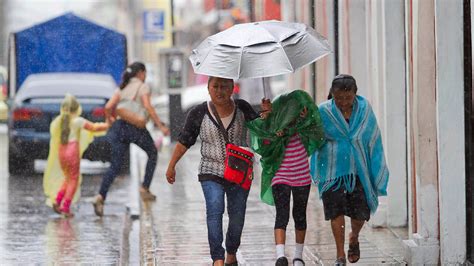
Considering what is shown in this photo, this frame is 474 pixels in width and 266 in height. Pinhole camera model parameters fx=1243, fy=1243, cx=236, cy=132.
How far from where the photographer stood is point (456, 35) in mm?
9070

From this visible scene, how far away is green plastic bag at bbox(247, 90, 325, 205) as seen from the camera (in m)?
8.92

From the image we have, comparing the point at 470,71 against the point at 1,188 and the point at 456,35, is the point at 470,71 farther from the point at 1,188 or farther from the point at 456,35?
the point at 1,188

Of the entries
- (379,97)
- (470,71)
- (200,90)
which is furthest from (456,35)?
(200,90)

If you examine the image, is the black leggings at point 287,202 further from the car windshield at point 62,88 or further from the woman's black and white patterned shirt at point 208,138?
the car windshield at point 62,88

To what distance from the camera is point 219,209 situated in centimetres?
876

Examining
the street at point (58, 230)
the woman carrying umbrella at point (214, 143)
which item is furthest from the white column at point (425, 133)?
the street at point (58, 230)

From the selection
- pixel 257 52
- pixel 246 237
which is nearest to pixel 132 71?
pixel 246 237

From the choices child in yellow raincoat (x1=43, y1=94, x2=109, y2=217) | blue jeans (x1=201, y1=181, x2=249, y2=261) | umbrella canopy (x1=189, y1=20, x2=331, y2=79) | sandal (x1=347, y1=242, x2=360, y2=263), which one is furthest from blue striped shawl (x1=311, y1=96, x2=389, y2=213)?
child in yellow raincoat (x1=43, y1=94, x2=109, y2=217)

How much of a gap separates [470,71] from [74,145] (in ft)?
19.5

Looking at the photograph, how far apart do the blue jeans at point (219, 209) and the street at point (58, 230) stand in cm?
186

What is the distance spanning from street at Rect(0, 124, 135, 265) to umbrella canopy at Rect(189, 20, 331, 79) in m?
2.52

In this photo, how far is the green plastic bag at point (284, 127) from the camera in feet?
29.3

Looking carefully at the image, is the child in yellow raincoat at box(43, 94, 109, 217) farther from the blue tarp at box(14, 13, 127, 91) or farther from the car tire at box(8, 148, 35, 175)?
the blue tarp at box(14, 13, 127, 91)

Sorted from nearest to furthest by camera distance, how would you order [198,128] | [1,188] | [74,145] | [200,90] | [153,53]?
[198,128], [74,145], [1,188], [200,90], [153,53]
